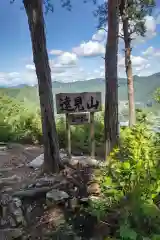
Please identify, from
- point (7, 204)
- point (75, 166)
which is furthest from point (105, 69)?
point (7, 204)

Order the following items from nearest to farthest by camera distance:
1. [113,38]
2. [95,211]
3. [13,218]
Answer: [95,211]
[13,218]
[113,38]

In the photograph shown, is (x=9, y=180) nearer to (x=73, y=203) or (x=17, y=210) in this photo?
(x=17, y=210)

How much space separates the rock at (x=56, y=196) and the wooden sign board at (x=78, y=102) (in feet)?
7.16

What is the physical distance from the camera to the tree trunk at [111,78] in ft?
18.5

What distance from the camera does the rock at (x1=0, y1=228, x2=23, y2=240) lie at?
11.5 ft

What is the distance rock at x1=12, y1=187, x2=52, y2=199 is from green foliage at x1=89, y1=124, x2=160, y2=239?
145 centimetres

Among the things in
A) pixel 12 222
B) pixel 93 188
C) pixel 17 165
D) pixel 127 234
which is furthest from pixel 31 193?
pixel 127 234

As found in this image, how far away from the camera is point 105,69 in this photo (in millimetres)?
5820

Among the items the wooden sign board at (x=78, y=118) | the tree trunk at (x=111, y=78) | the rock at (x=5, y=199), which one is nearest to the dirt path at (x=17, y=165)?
the rock at (x=5, y=199)

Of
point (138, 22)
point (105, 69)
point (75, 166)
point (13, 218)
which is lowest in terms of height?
point (13, 218)

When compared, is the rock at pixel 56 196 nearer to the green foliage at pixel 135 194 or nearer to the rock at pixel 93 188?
the rock at pixel 93 188

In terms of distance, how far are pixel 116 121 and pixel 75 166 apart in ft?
4.43

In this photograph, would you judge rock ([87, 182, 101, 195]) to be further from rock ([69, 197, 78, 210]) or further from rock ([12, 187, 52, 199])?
rock ([12, 187, 52, 199])

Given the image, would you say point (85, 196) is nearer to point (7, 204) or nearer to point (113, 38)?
point (7, 204)
